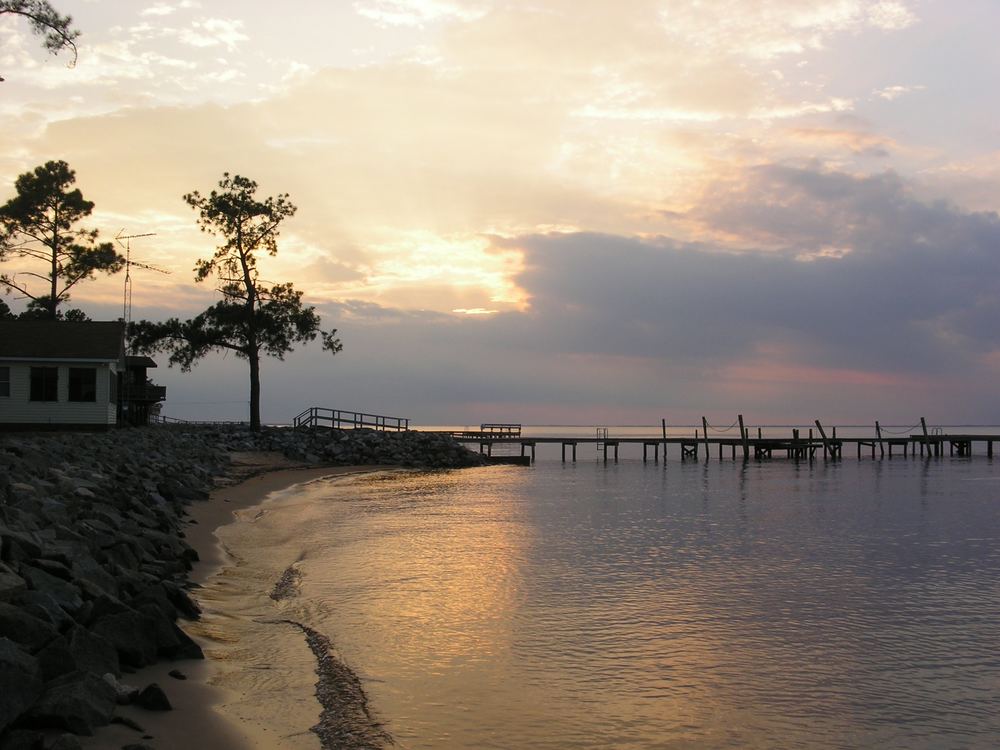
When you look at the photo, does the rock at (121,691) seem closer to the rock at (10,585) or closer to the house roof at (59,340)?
the rock at (10,585)

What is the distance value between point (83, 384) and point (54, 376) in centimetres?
104

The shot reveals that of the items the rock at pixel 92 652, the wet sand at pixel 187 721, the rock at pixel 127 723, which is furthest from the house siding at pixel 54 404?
the rock at pixel 127 723

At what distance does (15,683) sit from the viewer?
5215 mm

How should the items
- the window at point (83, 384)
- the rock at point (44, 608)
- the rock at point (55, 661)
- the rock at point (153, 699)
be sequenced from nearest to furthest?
1. the rock at point (55, 661)
2. the rock at point (153, 699)
3. the rock at point (44, 608)
4. the window at point (83, 384)

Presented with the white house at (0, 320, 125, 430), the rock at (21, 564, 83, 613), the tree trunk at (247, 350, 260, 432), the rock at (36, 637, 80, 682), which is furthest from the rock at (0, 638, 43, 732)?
the tree trunk at (247, 350, 260, 432)

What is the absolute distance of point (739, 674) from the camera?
28.9 ft

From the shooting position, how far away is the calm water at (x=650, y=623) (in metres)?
7.37

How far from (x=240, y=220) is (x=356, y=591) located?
3399 centimetres

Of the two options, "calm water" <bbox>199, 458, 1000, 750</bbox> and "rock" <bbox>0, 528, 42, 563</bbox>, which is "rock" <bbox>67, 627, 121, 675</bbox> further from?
A: "rock" <bbox>0, 528, 42, 563</bbox>

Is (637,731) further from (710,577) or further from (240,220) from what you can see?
(240,220)

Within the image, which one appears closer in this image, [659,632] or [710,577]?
[659,632]

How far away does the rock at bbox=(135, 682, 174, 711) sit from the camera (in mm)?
6137

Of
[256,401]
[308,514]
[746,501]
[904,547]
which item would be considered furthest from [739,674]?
[256,401]

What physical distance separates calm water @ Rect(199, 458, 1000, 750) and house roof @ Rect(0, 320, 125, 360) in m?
12.7
